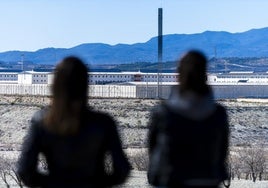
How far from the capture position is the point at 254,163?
28.0 meters

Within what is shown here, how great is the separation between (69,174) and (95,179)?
10 cm

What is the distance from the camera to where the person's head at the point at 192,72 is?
305 centimetres

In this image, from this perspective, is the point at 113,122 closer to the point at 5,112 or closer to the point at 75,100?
the point at 75,100

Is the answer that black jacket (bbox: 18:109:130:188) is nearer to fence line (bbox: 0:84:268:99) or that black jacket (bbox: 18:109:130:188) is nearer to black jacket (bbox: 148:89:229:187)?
black jacket (bbox: 148:89:229:187)

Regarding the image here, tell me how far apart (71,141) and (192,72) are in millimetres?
561

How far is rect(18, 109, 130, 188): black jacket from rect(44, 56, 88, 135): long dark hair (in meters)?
0.04

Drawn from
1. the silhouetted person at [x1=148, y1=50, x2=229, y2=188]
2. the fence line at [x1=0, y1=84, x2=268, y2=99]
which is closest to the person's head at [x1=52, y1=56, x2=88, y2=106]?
the silhouetted person at [x1=148, y1=50, x2=229, y2=188]

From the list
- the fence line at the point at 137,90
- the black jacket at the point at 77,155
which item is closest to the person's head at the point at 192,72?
the black jacket at the point at 77,155

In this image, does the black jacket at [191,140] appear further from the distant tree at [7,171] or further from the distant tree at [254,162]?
the distant tree at [254,162]

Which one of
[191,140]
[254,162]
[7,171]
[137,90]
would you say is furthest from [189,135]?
[137,90]

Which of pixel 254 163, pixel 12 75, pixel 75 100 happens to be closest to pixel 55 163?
pixel 75 100

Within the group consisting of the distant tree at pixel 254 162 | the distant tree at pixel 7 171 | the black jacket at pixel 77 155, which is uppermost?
the black jacket at pixel 77 155

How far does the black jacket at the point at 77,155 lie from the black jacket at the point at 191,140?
0.17 meters

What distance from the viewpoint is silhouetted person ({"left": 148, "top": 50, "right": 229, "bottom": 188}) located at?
2967mm
